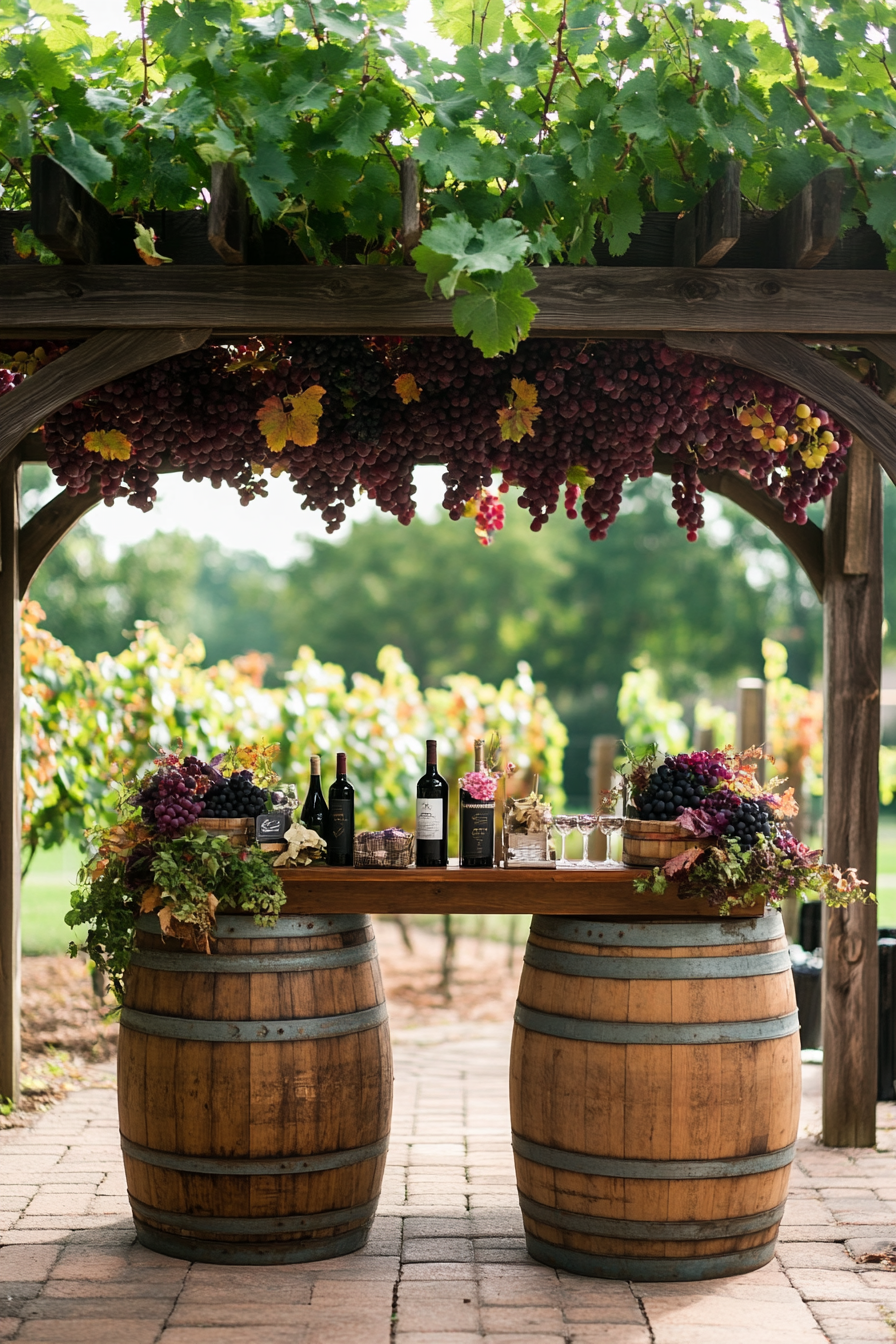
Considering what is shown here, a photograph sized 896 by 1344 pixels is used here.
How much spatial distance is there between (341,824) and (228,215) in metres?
1.51

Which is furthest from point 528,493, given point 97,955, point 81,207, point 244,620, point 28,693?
point 244,620

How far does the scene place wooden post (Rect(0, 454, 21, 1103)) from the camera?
4.52 metres

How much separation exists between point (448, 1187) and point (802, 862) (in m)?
1.46

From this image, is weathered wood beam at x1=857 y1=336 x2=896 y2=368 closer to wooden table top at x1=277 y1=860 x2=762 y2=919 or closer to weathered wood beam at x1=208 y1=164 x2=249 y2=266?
wooden table top at x1=277 y1=860 x2=762 y2=919

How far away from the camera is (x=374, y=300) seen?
10.0 ft

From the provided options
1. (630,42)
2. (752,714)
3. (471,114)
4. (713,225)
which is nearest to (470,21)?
(471,114)

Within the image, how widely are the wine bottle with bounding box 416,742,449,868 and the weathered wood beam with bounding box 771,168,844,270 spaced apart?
58.1 inches

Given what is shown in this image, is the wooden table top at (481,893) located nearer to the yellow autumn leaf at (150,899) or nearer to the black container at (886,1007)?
the yellow autumn leaf at (150,899)

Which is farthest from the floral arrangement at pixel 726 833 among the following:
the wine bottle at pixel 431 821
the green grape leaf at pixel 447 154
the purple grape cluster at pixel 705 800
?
the green grape leaf at pixel 447 154

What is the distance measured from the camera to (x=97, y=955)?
3338 mm

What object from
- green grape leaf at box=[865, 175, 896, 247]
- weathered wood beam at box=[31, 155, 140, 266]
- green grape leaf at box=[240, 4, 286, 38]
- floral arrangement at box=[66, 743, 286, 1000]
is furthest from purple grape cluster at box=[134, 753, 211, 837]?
green grape leaf at box=[865, 175, 896, 247]

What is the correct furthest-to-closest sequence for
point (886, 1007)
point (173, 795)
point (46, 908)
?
point (46, 908) < point (886, 1007) < point (173, 795)

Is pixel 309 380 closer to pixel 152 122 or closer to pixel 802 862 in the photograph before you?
pixel 152 122

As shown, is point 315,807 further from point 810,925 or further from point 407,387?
point 810,925
